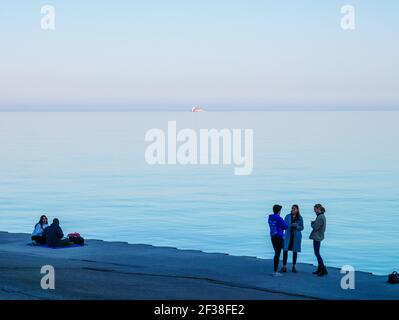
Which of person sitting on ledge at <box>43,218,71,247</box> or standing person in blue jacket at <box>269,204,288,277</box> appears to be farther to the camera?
person sitting on ledge at <box>43,218,71,247</box>

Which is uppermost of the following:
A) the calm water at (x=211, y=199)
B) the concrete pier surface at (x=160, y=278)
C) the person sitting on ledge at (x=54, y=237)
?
the calm water at (x=211, y=199)

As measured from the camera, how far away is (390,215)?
47.8 meters

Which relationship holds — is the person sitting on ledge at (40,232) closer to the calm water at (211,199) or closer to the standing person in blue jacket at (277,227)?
the standing person in blue jacket at (277,227)

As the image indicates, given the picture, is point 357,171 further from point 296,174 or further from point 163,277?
point 163,277

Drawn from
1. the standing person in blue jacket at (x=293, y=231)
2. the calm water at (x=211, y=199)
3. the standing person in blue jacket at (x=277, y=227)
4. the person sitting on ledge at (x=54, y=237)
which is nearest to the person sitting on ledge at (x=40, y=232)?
the person sitting on ledge at (x=54, y=237)

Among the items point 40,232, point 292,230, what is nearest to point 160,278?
point 292,230

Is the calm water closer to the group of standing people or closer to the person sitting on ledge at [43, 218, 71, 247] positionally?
the person sitting on ledge at [43, 218, 71, 247]

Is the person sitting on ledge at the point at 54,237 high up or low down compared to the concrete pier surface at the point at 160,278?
up

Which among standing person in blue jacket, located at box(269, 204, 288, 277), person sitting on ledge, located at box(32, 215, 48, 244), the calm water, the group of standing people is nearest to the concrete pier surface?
the group of standing people

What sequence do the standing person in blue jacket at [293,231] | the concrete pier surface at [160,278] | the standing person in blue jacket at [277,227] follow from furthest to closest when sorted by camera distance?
the standing person in blue jacket at [293,231], the standing person in blue jacket at [277,227], the concrete pier surface at [160,278]

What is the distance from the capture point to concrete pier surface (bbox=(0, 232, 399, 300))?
18.1 metres

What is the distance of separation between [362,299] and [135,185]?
156ft

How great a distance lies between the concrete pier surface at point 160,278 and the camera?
18125mm
